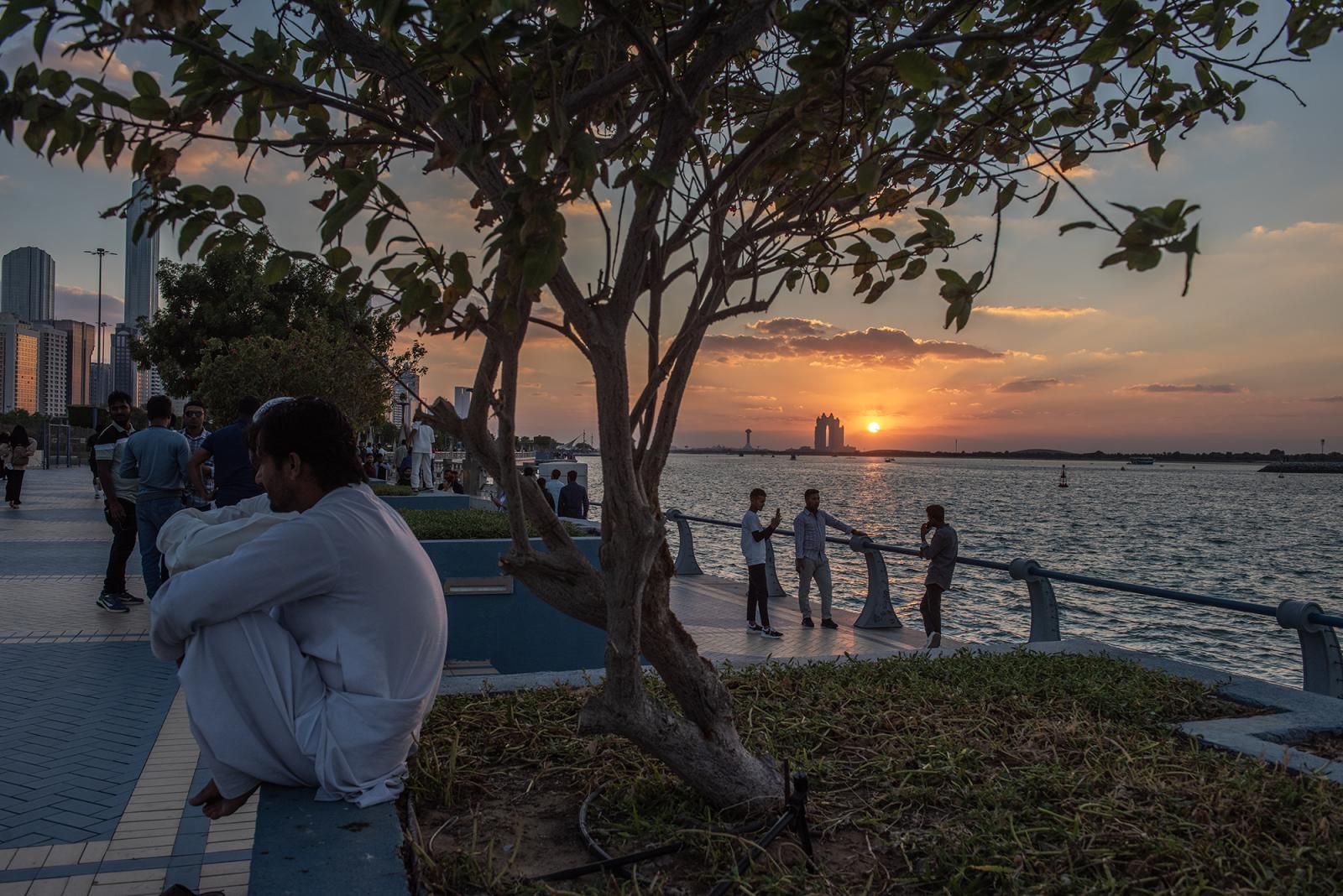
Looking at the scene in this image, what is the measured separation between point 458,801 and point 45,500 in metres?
28.1

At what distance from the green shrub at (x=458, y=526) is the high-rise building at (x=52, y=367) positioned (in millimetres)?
172520

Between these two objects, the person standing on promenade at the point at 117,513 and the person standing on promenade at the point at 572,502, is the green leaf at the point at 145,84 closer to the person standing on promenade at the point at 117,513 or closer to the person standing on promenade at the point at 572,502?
the person standing on promenade at the point at 117,513

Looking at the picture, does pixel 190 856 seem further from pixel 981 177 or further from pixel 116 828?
pixel 981 177

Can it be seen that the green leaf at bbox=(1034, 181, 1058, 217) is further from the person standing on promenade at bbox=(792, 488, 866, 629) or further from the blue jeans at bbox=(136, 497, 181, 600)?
the person standing on promenade at bbox=(792, 488, 866, 629)

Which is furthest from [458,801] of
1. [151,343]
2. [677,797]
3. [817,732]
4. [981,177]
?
[151,343]

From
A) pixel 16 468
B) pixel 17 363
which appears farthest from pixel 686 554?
pixel 17 363

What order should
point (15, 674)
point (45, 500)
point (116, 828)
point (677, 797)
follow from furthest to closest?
point (45, 500) → point (15, 674) → point (116, 828) → point (677, 797)

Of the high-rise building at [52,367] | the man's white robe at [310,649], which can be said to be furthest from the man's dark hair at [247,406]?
the high-rise building at [52,367]

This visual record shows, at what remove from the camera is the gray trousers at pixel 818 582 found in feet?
43.2

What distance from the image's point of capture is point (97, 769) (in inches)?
192

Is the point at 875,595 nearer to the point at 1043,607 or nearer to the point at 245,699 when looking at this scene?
the point at 1043,607

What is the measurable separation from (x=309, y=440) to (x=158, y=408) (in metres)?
7.12

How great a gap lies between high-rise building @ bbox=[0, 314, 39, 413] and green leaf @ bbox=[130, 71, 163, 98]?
166m

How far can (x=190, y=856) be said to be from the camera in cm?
377
